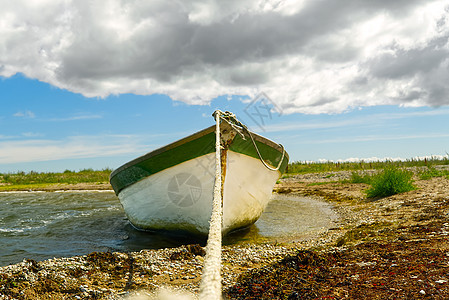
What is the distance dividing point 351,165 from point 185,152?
963 inches

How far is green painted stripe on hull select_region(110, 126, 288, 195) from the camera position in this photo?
5477mm

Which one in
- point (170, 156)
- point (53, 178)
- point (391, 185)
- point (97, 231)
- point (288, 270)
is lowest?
point (97, 231)

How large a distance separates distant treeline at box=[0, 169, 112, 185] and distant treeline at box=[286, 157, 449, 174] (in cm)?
1715

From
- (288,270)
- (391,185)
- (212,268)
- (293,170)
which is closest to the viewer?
(212,268)

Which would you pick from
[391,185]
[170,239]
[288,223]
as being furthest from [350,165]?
[170,239]

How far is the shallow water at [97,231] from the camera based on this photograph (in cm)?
604

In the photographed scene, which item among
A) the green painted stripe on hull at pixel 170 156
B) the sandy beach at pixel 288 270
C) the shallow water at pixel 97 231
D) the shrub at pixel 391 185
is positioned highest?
the green painted stripe on hull at pixel 170 156

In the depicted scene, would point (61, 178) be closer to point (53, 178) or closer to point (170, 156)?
point (53, 178)

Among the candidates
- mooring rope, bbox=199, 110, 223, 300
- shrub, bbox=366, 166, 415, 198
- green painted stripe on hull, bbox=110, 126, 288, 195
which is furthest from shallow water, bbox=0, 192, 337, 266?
mooring rope, bbox=199, 110, 223, 300

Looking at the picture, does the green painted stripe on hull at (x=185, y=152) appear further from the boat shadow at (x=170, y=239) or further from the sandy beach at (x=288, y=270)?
the sandy beach at (x=288, y=270)

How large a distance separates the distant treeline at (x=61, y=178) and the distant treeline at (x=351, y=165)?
1715cm

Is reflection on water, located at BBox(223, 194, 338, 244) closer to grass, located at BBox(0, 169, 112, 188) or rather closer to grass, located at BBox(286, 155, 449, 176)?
grass, located at BBox(286, 155, 449, 176)

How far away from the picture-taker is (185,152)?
5574 mm

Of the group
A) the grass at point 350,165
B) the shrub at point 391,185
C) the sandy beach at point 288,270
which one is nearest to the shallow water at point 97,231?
the sandy beach at point 288,270
